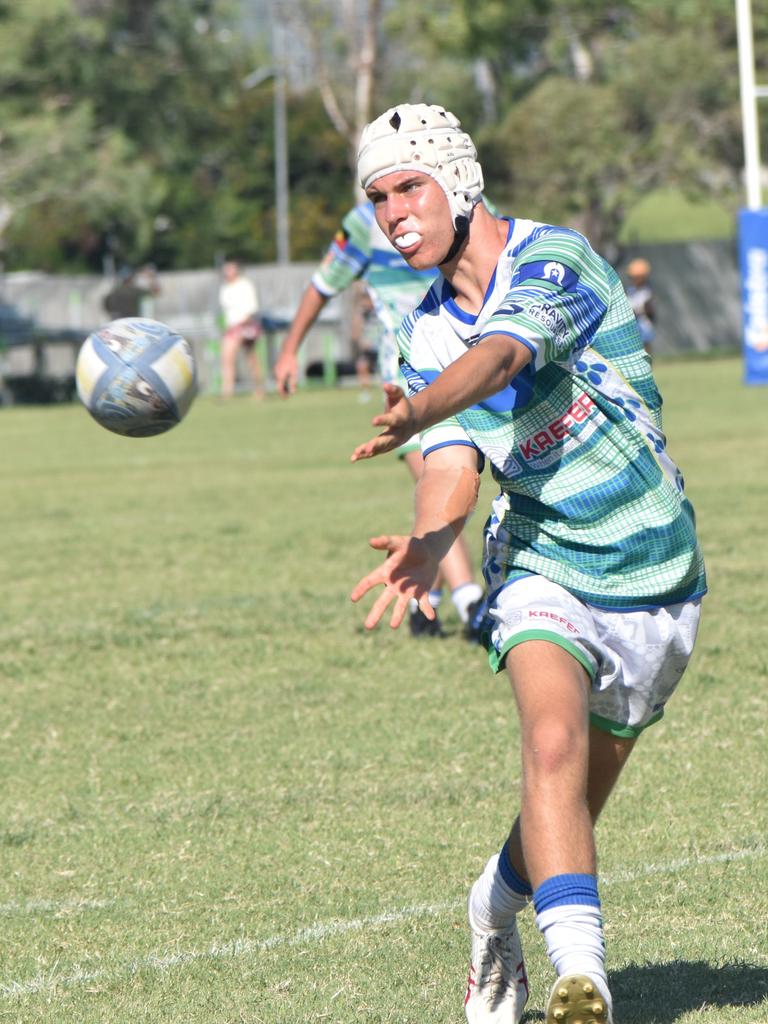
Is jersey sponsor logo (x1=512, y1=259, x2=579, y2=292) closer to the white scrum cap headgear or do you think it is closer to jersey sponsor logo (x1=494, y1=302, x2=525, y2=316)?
jersey sponsor logo (x1=494, y1=302, x2=525, y2=316)

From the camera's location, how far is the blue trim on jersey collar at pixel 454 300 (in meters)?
4.05

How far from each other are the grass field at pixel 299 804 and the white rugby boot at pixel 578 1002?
0.75 meters

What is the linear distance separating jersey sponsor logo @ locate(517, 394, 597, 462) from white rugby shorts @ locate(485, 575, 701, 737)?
29 cm

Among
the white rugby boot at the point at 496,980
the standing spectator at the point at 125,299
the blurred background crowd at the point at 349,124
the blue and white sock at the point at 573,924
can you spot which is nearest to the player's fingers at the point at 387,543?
the blue and white sock at the point at 573,924

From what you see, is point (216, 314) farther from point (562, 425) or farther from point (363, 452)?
point (363, 452)

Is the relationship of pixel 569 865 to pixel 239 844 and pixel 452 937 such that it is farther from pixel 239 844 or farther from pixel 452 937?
pixel 239 844

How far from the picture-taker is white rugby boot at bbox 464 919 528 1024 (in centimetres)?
403

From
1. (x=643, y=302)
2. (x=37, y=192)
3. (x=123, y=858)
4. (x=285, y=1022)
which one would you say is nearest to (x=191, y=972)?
(x=285, y=1022)

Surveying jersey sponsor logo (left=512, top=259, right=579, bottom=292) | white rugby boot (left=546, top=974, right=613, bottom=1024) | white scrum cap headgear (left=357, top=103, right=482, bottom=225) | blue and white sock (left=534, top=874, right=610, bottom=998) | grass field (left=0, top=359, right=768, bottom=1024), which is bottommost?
grass field (left=0, top=359, right=768, bottom=1024)

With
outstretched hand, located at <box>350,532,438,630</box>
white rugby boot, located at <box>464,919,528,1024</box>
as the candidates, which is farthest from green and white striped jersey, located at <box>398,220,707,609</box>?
white rugby boot, located at <box>464,919,528,1024</box>

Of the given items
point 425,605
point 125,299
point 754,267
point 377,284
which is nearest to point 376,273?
point 377,284

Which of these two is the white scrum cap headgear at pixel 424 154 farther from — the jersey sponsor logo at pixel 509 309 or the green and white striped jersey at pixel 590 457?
the jersey sponsor logo at pixel 509 309

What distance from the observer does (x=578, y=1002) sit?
Result: 3.31 metres

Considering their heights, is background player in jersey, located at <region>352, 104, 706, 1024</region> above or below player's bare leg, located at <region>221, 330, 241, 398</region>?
above
